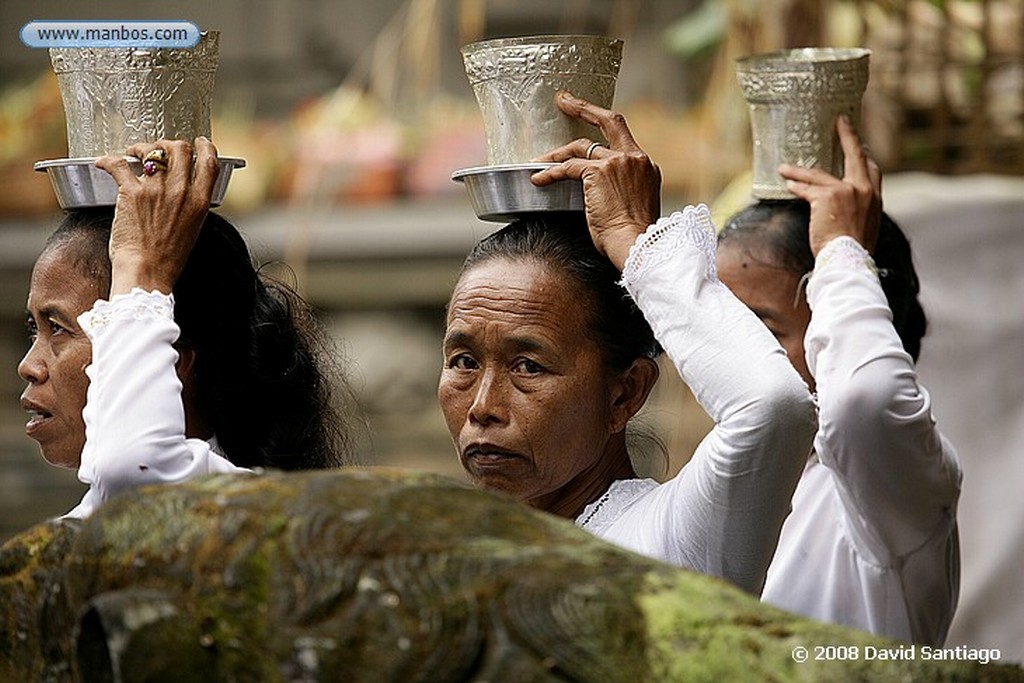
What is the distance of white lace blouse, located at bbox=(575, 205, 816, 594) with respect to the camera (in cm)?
190

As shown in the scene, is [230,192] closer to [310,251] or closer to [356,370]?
[310,251]

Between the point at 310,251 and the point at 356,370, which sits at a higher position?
the point at 310,251

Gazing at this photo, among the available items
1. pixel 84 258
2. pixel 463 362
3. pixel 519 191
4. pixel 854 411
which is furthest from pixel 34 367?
pixel 854 411

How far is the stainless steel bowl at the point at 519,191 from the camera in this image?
212cm

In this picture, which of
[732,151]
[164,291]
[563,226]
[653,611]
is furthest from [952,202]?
[653,611]

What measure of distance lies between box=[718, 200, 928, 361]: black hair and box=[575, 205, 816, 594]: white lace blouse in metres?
0.53

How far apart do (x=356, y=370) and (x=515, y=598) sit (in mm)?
4272

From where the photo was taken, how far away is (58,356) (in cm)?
211

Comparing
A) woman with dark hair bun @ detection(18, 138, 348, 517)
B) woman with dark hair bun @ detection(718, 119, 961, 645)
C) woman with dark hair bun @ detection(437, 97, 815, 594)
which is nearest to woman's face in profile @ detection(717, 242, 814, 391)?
woman with dark hair bun @ detection(718, 119, 961, 645)

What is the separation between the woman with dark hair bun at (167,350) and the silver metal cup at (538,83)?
38 cm

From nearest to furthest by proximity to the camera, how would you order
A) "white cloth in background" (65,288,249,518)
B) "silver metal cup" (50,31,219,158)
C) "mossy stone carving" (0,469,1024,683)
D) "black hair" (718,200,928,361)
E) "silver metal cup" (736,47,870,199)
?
1. "mossy stone carving" (0,469,1024,683)
2. "white cloth in background" (65,288,249,518)
3. "silver metal cup" (50,31,219,158)
4. "silver metal cup" (736,47,870,199)
5. "black hair" (718,200,928,361)

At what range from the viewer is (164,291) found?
1.93 m

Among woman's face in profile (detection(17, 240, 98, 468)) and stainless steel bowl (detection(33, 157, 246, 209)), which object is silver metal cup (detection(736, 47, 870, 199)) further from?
woman's face in profile (detection(17, 240, 98, 468))

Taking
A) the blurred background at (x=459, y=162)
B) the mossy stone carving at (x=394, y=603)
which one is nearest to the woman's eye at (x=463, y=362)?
the mossy stone carving at (x=394, y=603)
